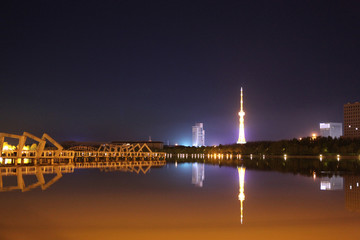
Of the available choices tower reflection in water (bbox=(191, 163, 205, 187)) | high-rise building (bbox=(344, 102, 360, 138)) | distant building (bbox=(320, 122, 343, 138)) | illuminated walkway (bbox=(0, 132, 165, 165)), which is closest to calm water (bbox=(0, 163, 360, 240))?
tower reflection in water (bbox=(191, 163, 205, 187))

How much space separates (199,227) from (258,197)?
19.9ft

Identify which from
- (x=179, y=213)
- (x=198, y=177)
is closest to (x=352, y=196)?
(x=179, y=213)

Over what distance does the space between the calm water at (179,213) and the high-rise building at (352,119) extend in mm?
161357

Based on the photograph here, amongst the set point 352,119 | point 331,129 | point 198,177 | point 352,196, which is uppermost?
point 352,119

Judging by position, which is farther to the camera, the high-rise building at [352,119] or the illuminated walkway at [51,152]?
the high-rise building at [352,119]

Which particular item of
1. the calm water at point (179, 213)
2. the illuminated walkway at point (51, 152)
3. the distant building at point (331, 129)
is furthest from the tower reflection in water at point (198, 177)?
the distant building at point (331, 129)

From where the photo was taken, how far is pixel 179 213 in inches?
473

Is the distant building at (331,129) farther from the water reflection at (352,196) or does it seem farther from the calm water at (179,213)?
the calm water at (179,213)

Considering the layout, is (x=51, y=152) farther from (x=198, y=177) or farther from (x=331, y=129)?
(x=331, y=129)

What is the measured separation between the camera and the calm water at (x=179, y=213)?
30.9 ft

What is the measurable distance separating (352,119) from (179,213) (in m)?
172

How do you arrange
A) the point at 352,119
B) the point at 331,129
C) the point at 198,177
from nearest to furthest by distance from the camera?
the point at 198,177 → the point at 352,119 → the point at 331,129

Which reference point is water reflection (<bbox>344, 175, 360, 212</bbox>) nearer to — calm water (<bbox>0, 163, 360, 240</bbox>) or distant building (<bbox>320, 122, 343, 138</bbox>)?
calm water (<bbox>0, 163, 360, 240</bbox>)

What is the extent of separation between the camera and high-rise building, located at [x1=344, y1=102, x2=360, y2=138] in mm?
Result: 164250
